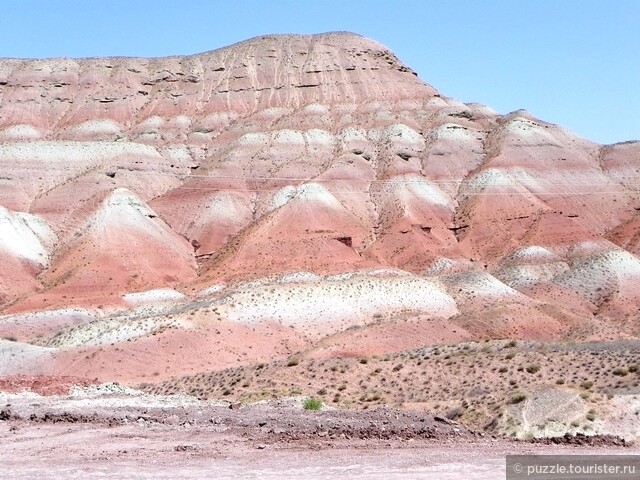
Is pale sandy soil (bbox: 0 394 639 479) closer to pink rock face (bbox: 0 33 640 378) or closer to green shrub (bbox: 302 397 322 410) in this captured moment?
green shrub (bbox: 302 397 322 410)

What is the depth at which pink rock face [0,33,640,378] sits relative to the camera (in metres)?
57.2

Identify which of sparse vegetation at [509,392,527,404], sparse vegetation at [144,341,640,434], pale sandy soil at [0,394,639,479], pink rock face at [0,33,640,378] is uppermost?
pink rock face at [0,33,640,378]

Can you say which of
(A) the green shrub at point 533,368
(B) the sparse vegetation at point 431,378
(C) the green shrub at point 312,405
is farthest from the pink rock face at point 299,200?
(C) the green shrub at point 312,405

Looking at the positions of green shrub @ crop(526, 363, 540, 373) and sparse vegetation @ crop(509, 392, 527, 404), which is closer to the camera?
sparse vegetation @ crop(509, 392, 527, 404)

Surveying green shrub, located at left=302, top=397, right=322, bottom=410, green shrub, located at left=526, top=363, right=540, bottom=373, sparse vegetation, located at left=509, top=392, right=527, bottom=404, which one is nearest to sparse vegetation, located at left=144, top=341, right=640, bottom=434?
green shrub, located at left=526, top=363, right=540, bottom=373

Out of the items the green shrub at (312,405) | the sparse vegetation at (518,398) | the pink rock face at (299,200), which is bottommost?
the green shrub at (312,405)

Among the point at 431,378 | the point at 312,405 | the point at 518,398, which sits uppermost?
the point at 431,378

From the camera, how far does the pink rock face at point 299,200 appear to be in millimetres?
57219

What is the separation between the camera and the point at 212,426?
19.3 meters

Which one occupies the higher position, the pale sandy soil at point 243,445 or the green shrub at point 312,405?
the green shrub at point 312,405

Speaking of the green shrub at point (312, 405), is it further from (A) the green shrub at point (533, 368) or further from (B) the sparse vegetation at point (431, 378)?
(A) the green shrub at point (533, 368)

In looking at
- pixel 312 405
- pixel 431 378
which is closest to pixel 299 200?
pixel 431 378

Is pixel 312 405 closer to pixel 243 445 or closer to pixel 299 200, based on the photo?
pixel 243 445

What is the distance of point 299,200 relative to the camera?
85.9 meters
